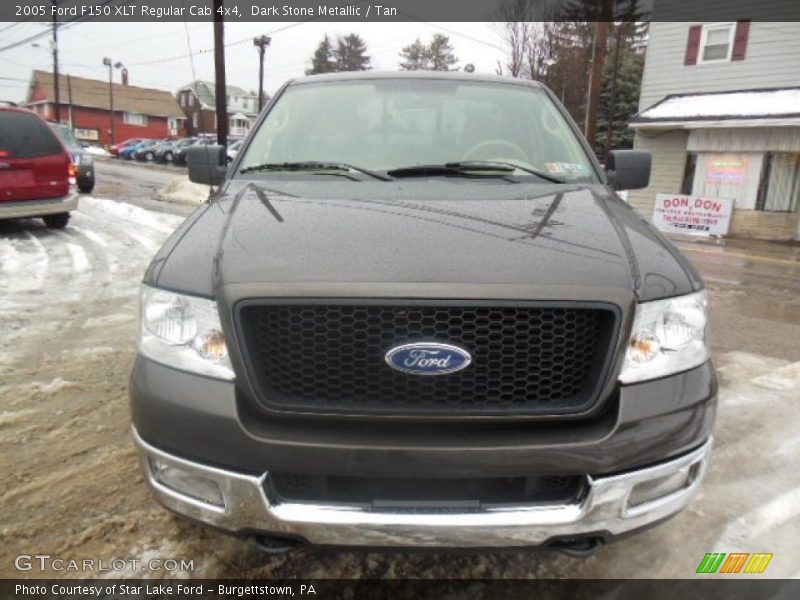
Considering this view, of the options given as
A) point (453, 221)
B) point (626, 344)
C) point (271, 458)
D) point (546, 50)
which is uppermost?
point (546, 50)

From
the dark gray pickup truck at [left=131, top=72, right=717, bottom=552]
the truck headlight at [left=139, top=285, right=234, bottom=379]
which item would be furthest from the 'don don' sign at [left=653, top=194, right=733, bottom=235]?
the truck headlight at [left=139, top=285, right=234, bottom=379]

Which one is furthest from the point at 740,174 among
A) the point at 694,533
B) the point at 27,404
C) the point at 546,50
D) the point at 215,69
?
the point at 546,50

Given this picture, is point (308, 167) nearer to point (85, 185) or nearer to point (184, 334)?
point (184, 334)

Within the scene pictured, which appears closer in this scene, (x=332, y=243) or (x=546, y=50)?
(x=332, y=243)

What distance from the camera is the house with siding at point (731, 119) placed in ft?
48.1

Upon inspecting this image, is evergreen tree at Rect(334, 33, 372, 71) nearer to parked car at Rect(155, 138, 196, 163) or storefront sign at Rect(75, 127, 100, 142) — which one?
storefront sign at Rect(75, 127, 100, 142)

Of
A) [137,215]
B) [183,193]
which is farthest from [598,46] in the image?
[183,193]

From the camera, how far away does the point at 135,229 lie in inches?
384

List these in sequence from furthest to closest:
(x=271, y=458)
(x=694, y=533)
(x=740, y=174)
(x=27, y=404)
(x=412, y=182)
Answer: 1. (x=740, y=174)
2. (x=27, y=404)
3. (x=412, y=182)
4. (x=694, y=533)
5. (x=271, y=458)

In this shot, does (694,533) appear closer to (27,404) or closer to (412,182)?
(412,182)

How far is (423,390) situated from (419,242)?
1.54 ft

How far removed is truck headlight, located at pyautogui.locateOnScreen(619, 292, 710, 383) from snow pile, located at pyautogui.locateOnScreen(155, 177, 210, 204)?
47.4 ft

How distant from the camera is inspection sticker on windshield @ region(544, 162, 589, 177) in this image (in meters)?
2.83

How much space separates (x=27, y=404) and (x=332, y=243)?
8.28 ft
